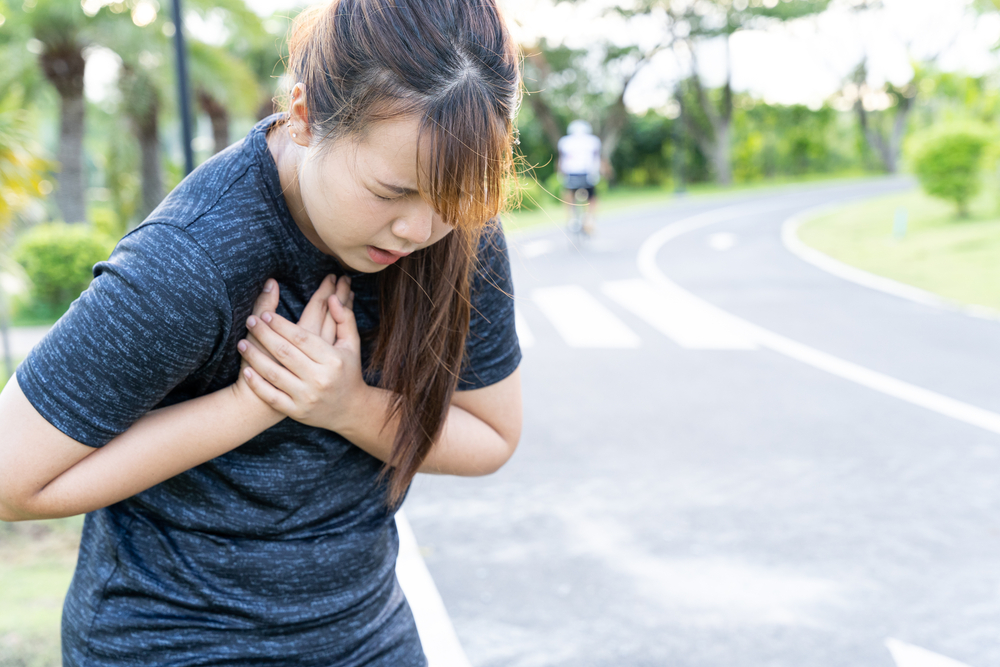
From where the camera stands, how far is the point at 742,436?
5.16 metres

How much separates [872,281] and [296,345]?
10825 millimetres

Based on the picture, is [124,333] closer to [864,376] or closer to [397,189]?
[397,189]

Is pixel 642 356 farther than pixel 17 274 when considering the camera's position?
Yes

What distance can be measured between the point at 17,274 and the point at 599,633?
4.67m

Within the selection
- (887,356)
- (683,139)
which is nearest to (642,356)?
(887,356)

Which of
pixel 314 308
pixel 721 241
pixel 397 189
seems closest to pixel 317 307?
pixel 314 308

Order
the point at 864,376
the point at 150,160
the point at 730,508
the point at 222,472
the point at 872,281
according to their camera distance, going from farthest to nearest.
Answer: the point at 150,160 → the point at 872,281 → the point at 864,376 → the point at 730,508 → the point at 222,472

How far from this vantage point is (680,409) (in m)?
5.73

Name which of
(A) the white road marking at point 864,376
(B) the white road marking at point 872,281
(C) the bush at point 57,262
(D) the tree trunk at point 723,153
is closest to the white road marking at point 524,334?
(A) the white road marking at point 864,376

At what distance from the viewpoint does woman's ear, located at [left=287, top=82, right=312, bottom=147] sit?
1.11 m

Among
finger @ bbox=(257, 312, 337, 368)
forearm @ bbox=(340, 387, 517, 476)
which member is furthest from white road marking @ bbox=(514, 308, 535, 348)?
finger @ bbox=(257, 312, 337, 368)

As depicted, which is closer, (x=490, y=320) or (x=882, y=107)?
(x=490, y=320)

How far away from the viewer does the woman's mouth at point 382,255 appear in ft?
3.73

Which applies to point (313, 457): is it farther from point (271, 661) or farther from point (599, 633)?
point (599, 633)
